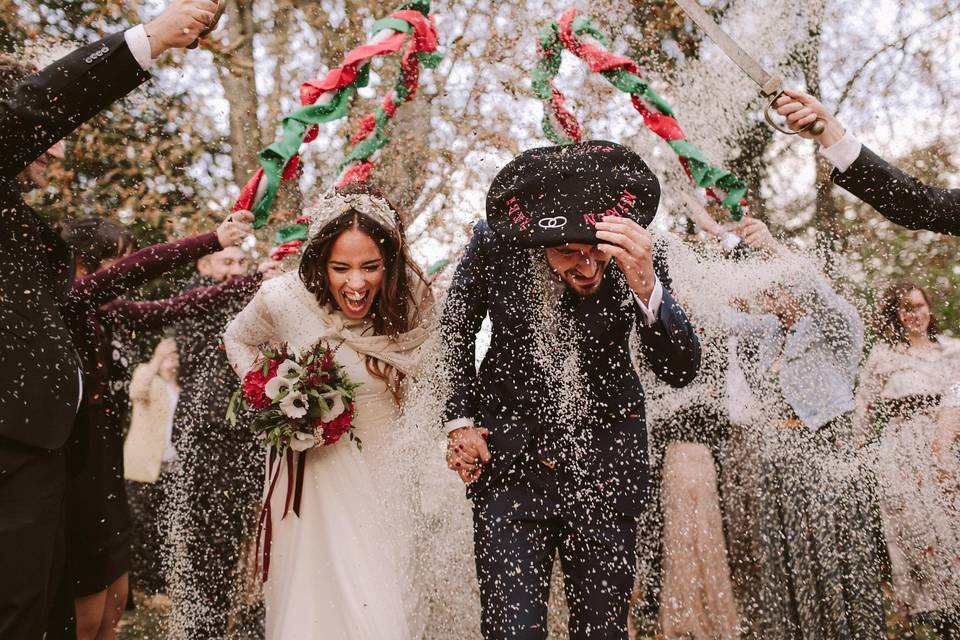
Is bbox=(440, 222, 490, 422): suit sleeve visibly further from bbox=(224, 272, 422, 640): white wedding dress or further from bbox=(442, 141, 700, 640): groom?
bbox=(224, 272, 422, 640): white wedding dress

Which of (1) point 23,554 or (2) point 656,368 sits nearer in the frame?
(1) point 23,554

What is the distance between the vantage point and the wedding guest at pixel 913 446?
14.6ft

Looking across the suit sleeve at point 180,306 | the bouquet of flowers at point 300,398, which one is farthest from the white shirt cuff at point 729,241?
the suit sleeve at point 180,306

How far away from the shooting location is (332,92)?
4.04 metres

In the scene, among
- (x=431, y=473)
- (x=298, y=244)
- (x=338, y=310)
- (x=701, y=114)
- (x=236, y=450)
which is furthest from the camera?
(x=701, y=114)

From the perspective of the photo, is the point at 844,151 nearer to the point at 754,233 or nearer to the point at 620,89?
the point at 754,233

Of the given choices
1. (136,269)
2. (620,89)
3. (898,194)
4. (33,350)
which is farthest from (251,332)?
(898,194)

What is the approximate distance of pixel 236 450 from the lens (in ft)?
16.2

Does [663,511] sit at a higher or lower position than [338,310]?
lower

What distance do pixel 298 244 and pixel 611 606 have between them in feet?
8.50

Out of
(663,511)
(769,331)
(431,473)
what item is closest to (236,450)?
(431,473)

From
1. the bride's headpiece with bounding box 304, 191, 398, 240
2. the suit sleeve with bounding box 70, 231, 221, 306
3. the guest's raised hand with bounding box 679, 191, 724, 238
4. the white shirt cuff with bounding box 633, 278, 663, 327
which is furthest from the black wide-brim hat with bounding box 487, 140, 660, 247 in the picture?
the guest's raised hand with bounding box 679, 191, 724, 238

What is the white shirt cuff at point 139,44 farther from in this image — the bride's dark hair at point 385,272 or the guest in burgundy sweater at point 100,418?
the guest in burgundy sweater at point 100,418

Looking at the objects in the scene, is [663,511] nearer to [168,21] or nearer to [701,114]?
[701,114]
